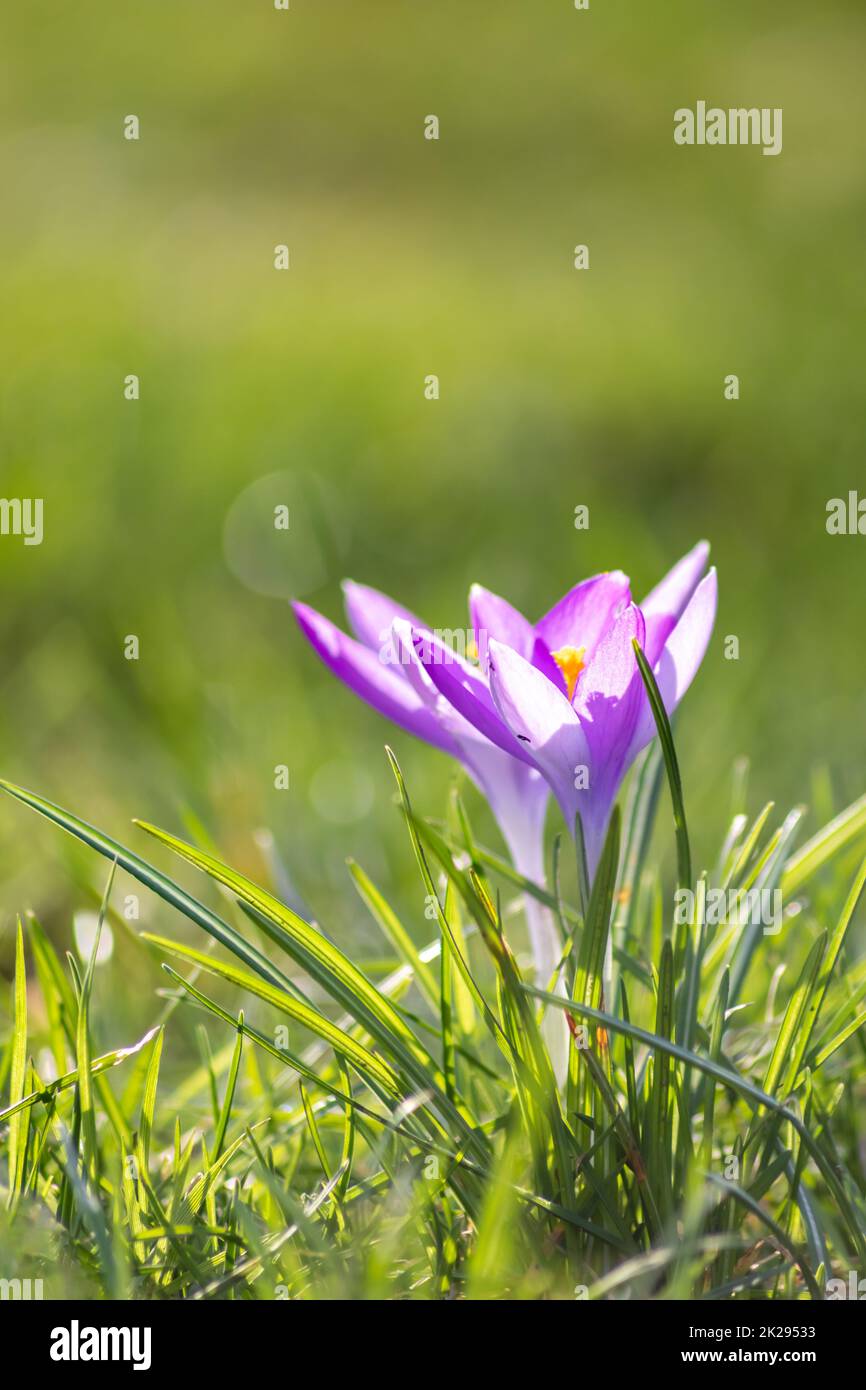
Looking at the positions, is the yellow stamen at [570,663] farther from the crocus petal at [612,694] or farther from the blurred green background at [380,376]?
the blurred green background at [380,376]

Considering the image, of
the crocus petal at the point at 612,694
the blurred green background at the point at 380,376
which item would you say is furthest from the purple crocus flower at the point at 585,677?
the blurred green background at the point at 380,376

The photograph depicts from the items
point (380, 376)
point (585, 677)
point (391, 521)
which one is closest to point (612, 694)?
point (585, 677)

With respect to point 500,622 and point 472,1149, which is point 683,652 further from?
point 472,1149

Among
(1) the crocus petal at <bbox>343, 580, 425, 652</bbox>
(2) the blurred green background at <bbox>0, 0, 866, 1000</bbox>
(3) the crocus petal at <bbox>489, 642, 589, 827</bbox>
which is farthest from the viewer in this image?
(2) the blurred green background at <bbox>0, 0, 866, 1000</bbox>

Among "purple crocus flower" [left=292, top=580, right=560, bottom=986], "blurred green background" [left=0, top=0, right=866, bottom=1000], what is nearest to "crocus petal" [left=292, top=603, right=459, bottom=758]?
"purple crocus flower" [left=292, top=580, right=560, bottom=986]

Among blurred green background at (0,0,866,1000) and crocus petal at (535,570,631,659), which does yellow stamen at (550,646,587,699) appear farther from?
blurred green background at (0,0,866,1000)
